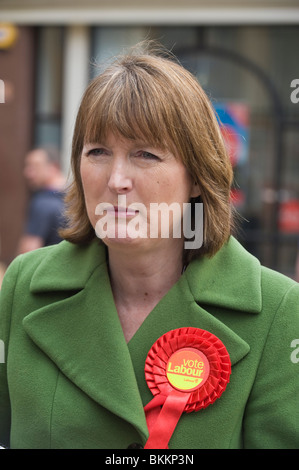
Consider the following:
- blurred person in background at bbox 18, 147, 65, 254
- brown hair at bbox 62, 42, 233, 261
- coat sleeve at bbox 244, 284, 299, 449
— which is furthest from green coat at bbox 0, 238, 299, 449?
blurred person in background at bbox 18, 147, 65, 254

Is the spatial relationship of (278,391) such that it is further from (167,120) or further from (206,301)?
(167,120)

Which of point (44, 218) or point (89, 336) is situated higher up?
point (89, 336)

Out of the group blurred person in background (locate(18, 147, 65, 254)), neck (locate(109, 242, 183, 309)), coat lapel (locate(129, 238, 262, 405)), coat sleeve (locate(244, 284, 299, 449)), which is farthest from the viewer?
blurred person in background (locate(18, 147, 65, 254))

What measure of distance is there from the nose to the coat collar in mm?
347

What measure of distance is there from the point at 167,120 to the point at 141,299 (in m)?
0.55

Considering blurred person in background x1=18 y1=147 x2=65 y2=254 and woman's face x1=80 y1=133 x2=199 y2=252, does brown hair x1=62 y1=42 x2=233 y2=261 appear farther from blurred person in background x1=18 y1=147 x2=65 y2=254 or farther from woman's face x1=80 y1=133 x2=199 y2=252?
blurred person in background x1=18 y1=147 x2=65 y2=254

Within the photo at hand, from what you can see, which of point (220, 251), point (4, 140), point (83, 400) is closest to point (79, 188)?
point (220, 251)

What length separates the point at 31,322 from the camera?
190 centimetres

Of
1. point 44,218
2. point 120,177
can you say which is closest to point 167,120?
point 120,177

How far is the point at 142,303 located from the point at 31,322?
0.33 metres

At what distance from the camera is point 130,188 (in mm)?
1731

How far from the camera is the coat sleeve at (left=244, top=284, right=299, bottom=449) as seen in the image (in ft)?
5.56

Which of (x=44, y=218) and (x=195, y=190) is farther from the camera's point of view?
(x=44, y=218)

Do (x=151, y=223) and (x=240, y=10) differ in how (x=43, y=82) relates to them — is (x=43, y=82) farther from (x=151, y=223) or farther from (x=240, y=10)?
(x=151, y=223)
